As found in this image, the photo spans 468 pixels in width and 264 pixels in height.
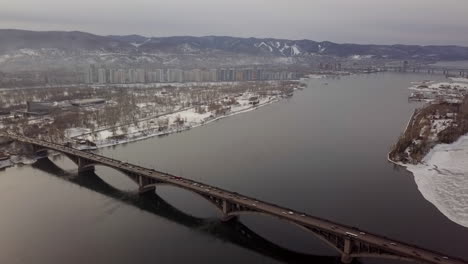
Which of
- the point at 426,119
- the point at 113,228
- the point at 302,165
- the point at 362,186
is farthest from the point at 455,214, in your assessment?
the point at 426,119

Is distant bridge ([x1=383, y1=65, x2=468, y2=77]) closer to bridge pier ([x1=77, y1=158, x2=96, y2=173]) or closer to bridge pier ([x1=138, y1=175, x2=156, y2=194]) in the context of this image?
bridge pier ([x1=77, y1=158, x2=96, y2=173])

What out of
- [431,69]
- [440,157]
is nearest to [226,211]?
[440,157]

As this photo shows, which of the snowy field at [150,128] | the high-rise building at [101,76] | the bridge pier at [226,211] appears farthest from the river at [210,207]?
the high-rise building at [101,76]

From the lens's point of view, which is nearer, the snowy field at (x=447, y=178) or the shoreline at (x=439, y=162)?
the snowy field at (x=447, y=178)

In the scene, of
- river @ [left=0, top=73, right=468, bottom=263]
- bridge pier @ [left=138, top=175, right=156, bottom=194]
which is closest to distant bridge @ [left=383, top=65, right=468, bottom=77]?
river @ [left=0, top=73, right=468, bottom=263]

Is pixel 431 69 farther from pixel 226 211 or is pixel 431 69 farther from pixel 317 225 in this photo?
pixel 317 225

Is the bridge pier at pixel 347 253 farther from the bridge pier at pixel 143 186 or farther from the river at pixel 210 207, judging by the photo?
the bridge pier at pixel 143 186
